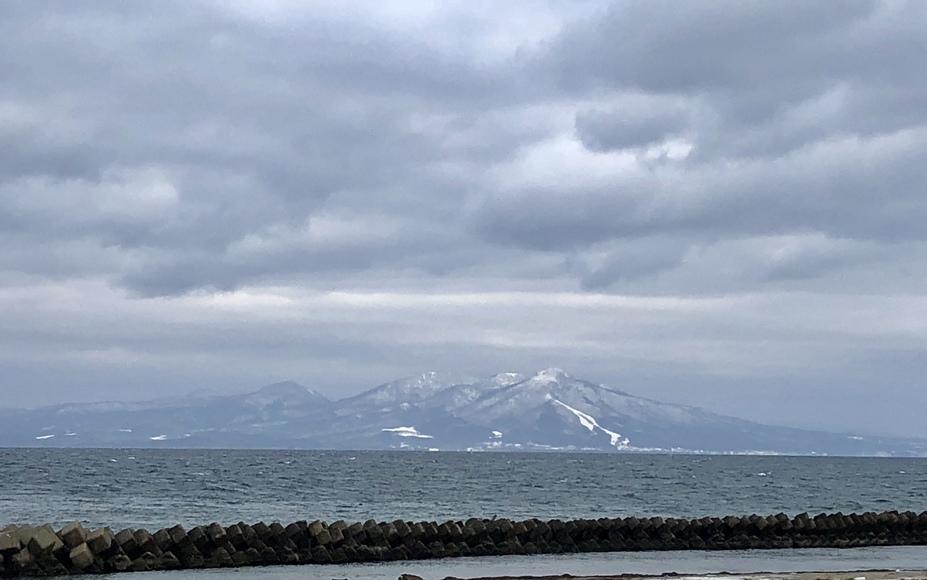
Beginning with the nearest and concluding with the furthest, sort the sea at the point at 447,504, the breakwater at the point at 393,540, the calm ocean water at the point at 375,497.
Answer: the breakwater at the point at 393,540 → the sea at the point at 447,504 → the calm ocean water at the point at 375,497

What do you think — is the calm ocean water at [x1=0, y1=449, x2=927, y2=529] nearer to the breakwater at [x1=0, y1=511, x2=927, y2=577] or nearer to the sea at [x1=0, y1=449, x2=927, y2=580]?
the sea at [x1=0, y1=449, x2=927, y2=580]

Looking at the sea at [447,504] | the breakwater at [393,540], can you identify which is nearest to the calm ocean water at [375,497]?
the sea at [447,504]


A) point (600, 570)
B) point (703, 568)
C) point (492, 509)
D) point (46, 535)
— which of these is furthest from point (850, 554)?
point (492, 509)

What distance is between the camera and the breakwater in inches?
1150

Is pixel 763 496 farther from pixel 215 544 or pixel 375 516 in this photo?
pixel 215 544

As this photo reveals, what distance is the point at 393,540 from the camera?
1318 inches

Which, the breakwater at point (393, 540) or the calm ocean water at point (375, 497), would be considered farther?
the calm ocean water at point (375, 497)

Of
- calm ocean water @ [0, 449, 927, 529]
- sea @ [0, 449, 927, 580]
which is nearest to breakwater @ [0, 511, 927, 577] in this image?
sea @ [0, 449, 927, 580]

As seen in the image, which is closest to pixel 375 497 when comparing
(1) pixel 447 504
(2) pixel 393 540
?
(1) pixel 447 504

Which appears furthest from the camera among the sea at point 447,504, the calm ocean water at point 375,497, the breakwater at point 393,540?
the calm ocean water at point 375,497

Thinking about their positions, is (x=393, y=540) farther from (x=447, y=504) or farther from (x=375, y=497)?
(x=375, y=497)

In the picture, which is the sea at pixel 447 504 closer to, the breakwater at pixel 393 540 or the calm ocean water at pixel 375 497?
the calm ocean water at pixel 375 497

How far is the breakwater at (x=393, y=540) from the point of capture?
2922 centimetres

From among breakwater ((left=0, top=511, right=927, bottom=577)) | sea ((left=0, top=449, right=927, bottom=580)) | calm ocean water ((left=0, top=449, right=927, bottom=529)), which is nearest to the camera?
breakwater ((left=0, top=511, right=927, bottom=577))
